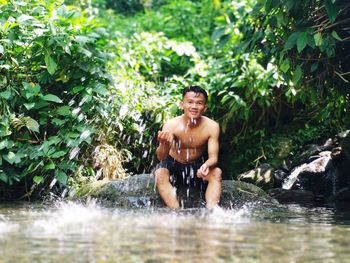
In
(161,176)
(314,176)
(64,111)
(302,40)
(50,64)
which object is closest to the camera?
(302,40)

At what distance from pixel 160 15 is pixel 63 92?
785cm

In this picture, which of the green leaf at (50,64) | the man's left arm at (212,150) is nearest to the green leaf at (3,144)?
the green leaf at (50,64)

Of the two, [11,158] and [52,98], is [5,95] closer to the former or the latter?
[52,98]

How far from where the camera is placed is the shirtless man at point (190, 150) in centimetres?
583

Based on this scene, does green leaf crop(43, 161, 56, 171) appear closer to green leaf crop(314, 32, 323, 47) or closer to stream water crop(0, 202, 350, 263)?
stream water crop(0, 202, 350, 263)

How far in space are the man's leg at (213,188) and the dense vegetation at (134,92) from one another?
1.16 metres

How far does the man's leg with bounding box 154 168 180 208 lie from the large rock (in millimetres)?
159

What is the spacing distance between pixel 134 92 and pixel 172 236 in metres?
5.18

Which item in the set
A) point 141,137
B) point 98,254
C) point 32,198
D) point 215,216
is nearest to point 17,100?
point 32,198

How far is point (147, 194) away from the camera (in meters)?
6.09

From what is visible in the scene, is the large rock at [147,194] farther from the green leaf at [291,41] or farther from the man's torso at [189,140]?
the green leaf at [291,41]

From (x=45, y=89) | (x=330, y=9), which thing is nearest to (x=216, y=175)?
(x=330, y=9)

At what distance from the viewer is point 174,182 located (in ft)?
19.9

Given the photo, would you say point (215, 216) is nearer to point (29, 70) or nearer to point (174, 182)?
point (174, 182)
